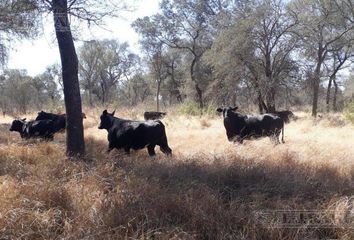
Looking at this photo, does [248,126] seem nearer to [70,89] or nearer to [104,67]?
[70,89]

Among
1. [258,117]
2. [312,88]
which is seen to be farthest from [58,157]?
[312,88]

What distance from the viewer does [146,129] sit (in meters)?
10.8

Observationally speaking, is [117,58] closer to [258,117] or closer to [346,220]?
[258,117]

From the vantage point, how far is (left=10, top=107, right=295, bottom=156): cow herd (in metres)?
10.8

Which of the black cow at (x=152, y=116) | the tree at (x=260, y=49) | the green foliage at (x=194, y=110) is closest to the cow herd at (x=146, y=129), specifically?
the black cow at (x=152, y=116)

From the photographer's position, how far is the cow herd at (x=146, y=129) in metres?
10.8

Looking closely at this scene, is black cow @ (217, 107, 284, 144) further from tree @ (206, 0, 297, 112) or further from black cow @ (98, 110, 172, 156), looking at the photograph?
tree @ (206, 0, 297, 112)

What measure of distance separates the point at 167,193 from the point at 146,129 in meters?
4.58

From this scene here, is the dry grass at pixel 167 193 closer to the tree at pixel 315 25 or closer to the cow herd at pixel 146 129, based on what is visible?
the cow herd at pixel 146 129

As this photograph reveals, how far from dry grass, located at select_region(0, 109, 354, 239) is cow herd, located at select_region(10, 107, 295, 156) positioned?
128 cm

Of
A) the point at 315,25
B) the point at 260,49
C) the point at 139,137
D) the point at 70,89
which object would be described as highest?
the point at 315,25

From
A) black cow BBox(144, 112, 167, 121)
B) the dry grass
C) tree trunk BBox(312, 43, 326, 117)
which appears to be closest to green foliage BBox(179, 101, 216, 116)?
black cow BBox(144, 112, 167, 121)

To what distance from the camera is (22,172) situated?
742 centimetres

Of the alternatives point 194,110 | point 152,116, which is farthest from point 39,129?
point 194,110
